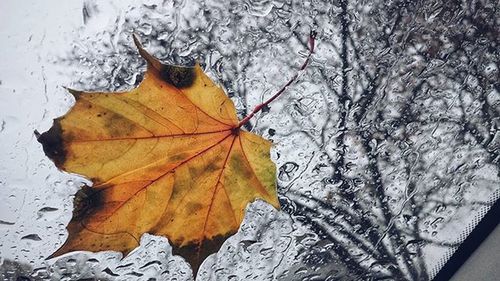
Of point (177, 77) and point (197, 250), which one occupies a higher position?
point (177, 77)

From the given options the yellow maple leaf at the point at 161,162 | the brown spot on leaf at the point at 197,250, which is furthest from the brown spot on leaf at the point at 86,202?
the brown spot on leaf at the point at 197,250

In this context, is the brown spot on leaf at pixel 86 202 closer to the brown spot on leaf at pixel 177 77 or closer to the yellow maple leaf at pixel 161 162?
the yellow maple leaf at pixel 161 162

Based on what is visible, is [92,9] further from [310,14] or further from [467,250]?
[467,250]

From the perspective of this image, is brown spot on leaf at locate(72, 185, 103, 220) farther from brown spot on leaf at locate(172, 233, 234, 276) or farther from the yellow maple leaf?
brown spot on leaf at locate(172, 233, 234, 276)

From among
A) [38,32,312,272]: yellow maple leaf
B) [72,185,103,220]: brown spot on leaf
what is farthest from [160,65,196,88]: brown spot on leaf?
[72,185,103,220]: brown spot on leaf

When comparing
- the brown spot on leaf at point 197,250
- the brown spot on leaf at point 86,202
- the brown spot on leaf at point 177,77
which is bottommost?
the brown spot on leaf at point 197,250

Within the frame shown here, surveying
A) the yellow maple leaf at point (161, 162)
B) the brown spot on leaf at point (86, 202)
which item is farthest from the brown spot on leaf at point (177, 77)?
the brown spot on leaf at point (86, 202)

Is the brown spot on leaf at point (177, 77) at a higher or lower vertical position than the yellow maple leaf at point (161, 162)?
higher

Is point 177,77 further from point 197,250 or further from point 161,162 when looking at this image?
point 197,250

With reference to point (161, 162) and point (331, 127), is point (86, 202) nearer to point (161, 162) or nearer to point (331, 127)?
point (161, 162)

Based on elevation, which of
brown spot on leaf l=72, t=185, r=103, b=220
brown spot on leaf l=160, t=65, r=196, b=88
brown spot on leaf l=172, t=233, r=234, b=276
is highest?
brown spot on leaf l=160, t=65, r=196, b=88

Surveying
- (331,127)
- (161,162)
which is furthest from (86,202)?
(331,127)

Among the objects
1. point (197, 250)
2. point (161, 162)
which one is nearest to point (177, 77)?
point (161, 162)
